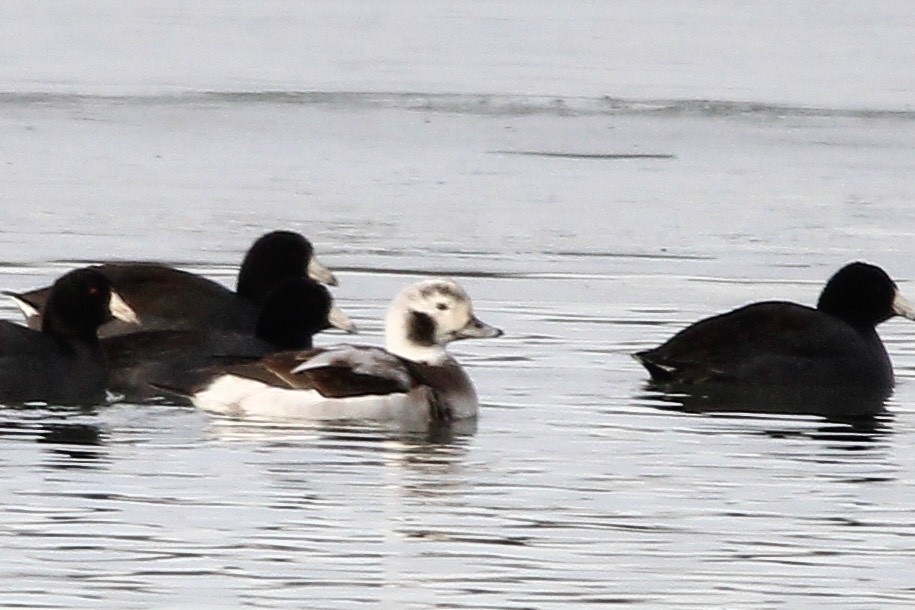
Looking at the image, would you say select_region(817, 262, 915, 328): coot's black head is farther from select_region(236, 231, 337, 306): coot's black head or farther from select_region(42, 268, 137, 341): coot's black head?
select_region(42, 268, 137, 341): coot's black head

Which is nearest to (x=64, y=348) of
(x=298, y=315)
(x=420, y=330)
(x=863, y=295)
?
(x=298, y=315)

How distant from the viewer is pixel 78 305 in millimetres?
11867

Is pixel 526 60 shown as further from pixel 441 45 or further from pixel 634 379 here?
pixel 634 379

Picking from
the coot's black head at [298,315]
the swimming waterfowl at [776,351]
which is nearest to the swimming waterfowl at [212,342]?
the coot's black head at [298,315]

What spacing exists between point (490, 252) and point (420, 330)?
4.41m

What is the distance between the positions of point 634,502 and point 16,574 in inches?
93.2

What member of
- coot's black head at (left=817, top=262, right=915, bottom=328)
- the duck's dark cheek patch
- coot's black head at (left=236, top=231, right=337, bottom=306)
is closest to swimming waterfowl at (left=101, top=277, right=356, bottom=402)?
the duck's dark cheek patch

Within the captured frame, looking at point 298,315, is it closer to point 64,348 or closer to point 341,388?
point 64,348

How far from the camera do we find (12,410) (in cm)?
1093

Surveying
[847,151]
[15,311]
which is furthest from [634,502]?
[847,151]

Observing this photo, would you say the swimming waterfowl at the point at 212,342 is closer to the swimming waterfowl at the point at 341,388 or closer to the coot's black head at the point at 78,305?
the coot's black head at the point at 78,305

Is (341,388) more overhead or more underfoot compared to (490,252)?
more underfoot

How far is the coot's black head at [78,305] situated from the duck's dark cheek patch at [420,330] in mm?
1566

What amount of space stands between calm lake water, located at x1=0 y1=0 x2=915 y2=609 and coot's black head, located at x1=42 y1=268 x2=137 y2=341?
78cm
